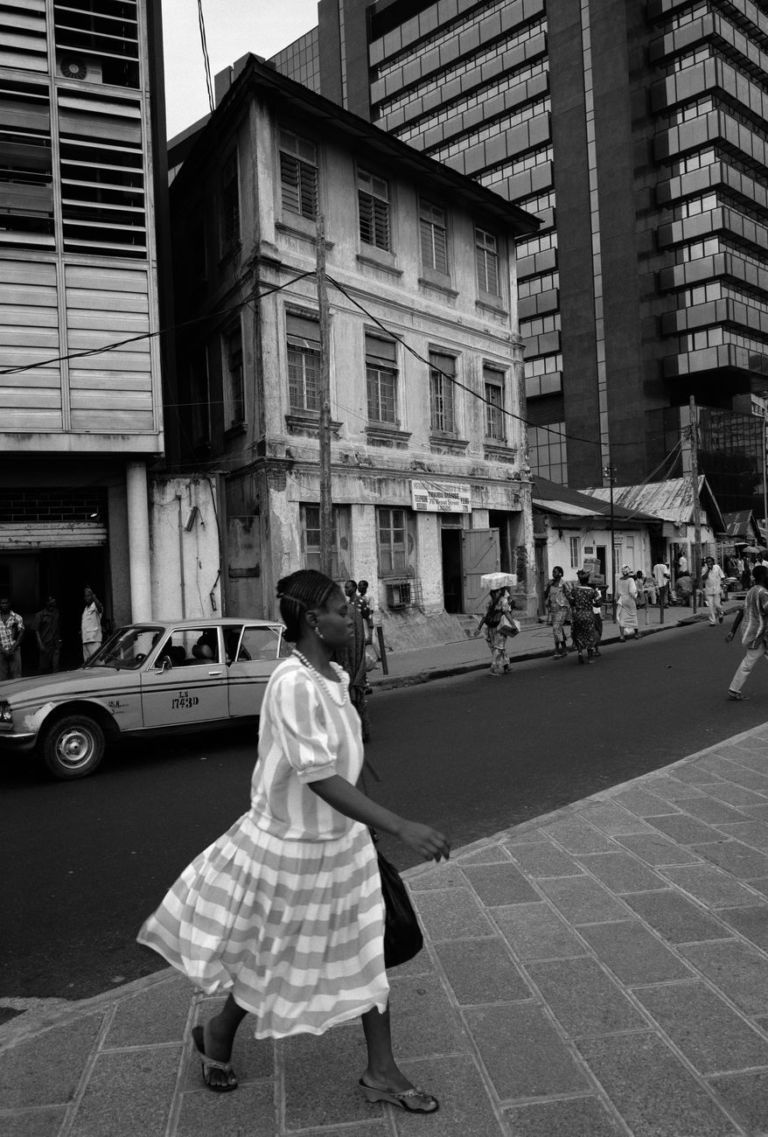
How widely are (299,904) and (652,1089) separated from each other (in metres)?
1.25

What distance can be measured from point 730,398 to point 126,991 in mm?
52526

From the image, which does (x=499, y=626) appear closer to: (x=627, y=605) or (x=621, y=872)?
(x=627, y=605)

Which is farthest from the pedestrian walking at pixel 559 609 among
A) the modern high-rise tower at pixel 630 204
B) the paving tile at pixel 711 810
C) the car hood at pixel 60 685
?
the modern high-rise tower at pixel 630 204

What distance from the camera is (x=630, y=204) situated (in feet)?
157

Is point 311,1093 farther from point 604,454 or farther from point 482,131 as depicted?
point 482,131

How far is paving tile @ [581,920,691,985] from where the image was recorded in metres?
3.34

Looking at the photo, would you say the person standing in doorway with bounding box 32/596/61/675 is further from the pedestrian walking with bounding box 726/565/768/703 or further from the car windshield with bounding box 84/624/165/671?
the pedestrian walking with bounding box 726/565/768/703

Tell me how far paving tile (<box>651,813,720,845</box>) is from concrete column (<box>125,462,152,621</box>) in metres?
11.3

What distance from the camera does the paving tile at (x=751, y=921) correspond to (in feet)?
11.9

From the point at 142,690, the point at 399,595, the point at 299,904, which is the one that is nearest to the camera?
the point at 299,904

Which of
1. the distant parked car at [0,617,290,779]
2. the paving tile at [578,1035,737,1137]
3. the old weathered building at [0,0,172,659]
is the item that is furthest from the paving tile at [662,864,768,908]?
the old weathered building at [0,0,172,659]

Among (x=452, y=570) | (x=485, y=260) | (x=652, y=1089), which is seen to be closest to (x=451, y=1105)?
(x=652, y=1089)

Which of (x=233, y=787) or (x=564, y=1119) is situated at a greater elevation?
(x=564, y=1119)

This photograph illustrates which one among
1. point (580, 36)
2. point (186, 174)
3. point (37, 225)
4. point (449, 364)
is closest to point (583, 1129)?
point (37, 225)
